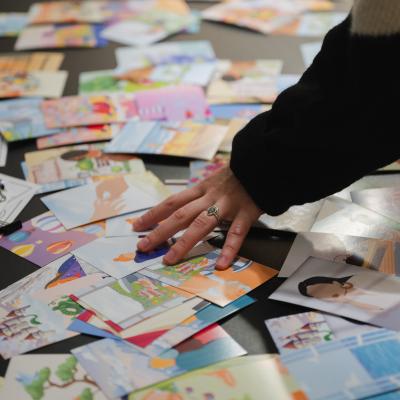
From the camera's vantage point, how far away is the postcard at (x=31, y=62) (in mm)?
1527

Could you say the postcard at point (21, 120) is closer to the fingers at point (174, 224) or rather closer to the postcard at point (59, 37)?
the postcard at point (59, 37)

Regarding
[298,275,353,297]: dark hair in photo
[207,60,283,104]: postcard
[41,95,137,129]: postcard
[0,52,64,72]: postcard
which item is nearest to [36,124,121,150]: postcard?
[41,95,137,129]: postcard

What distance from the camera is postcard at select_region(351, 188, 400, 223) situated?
37.1 inches

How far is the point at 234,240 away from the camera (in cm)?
87

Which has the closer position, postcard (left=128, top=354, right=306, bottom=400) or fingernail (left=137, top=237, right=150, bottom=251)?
postcard (left=128, top=354, right=306, bottom=400)

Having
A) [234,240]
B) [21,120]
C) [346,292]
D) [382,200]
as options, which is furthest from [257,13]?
[346,292]

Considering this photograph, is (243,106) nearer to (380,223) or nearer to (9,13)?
(380,223)

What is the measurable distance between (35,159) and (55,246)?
0.30 m

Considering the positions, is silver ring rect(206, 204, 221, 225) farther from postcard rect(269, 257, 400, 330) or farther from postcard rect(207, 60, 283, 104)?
postcard rect(207, 60, 283, 104)

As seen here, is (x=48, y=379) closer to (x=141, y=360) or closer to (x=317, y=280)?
(x=141, y=360)

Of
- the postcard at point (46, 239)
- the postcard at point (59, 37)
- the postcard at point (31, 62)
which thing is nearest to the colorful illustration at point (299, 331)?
the postcard at point (46, 239)

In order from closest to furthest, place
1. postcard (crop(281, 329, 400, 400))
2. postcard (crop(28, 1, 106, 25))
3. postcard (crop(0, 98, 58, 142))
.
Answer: postcard (crop(281, 329, 400, 400)) < postcard (crop(0, 98, 58, 142)) < postcard (crop(28, 1, 106, 25))

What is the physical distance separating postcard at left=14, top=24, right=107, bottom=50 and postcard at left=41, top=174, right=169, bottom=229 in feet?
2.28

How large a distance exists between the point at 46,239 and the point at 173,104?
1.62 ft
